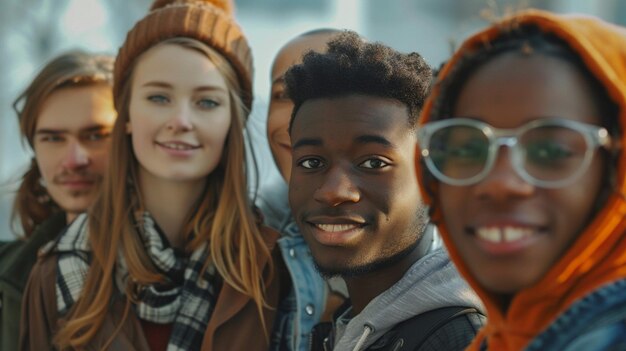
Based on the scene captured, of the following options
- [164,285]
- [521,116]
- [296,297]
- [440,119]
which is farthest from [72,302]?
[521,116]

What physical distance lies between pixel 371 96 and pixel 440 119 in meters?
0.70

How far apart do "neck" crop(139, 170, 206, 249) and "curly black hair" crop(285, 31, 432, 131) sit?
0.98m

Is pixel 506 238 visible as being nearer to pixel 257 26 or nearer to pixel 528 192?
pixel 528 192

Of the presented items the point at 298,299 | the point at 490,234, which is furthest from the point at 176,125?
the point at 490,234

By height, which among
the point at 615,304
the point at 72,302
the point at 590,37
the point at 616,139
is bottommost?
the point at 72,302

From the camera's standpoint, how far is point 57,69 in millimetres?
4023

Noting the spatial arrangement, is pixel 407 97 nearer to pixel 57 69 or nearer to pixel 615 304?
pixel 615 304

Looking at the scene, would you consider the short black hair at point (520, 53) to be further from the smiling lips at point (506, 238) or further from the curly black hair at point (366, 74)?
the curly black hair at point (366, 74)

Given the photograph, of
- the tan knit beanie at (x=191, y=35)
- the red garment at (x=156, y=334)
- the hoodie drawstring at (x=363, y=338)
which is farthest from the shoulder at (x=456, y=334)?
the tan knit beanie at (x=191, y=35)

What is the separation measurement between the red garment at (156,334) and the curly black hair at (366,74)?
104 centimetres

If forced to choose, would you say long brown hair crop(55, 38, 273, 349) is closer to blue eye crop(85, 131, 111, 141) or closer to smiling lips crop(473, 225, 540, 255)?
blue eye crop(85, 131, 111, 141)

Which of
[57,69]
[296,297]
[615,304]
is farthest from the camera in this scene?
[57,69]

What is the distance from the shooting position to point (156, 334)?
3.23 meters

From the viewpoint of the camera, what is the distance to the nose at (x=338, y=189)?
2.43m
